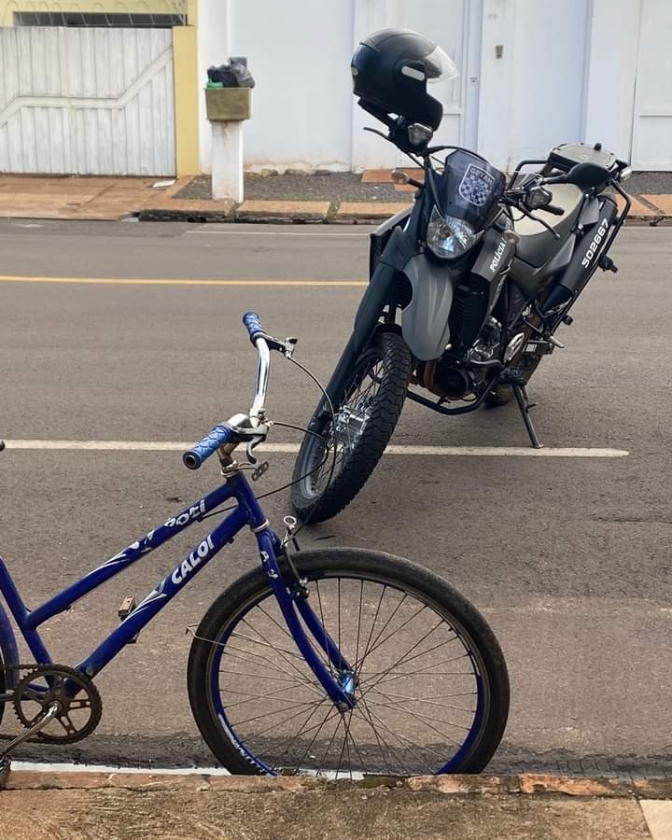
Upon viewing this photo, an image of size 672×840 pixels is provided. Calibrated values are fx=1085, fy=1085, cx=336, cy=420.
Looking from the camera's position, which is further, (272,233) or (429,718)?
(272,233)

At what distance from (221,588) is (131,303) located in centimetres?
530

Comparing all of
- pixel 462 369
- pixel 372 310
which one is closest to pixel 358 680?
pixel 372 310

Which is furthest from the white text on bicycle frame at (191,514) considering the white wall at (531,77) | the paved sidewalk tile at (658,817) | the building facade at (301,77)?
the white wall at (531,77)

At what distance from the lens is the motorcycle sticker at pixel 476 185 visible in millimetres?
4996

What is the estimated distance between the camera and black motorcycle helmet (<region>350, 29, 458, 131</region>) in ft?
16.1

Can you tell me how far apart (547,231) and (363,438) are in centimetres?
185

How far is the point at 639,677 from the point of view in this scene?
12.2 ft

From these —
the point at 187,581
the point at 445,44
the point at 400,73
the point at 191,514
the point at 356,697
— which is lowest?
the point at 356,697

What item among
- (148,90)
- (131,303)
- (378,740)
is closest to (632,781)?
(378,740)

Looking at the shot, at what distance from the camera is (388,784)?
9.52 feet

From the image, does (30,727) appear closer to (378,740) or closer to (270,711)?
(270,711)

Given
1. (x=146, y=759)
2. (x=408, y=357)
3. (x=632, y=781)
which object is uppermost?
(x=408, y=357)

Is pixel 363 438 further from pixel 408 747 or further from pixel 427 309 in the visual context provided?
pixel 408 747

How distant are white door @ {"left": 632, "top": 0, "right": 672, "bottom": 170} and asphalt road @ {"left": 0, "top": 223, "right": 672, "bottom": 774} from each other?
29.2 ft
